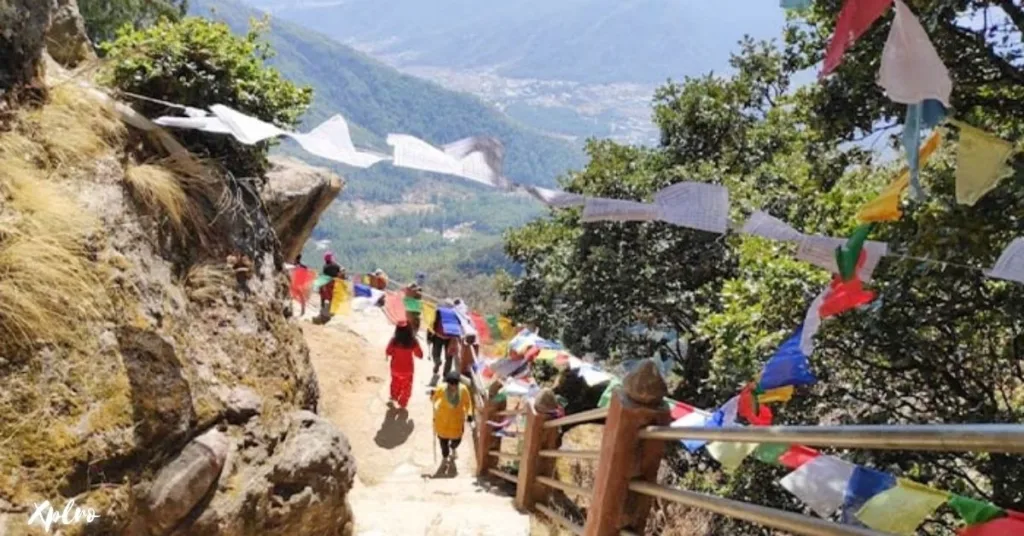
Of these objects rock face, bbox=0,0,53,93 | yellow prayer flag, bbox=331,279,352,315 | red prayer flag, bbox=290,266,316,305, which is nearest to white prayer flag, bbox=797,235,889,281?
rock face, bbox=0,0,53,93

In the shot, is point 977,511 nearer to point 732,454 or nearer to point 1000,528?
point 1000,528

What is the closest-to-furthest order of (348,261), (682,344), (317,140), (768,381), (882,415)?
(768,381), (317,140), (882,415), (682,344), (348,261)

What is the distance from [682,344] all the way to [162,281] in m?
12.3

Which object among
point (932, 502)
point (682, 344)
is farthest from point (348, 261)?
point (932, 502)

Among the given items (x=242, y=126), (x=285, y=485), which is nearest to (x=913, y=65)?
(x=285, y=485)

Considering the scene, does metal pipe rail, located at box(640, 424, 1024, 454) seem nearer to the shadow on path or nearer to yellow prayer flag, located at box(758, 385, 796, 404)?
yellow prayer flag, located at box(758, 385, 796, 404)

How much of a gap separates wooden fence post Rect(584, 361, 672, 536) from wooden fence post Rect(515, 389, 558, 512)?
8.55 ft

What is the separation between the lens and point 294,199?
11.9m

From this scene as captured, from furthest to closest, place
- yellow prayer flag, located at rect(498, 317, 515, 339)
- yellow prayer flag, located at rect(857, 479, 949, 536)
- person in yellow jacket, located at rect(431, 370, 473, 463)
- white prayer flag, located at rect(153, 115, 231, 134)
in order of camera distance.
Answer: yellow prayer flag, located at rect(498, 317, 515, 339), person in yellow jacket, located at rect(431, 370, 473, 463), white prayer flag, located at rect(153, 115, 231, 134), yellow prayer flag, located at rect(857, 479, 949, 536)

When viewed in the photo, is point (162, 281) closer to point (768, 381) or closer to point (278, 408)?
point (278, 408)

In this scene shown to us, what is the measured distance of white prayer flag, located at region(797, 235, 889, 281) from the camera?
4.74 m

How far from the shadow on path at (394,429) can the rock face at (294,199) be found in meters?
3.21

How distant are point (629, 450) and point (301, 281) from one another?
465 inches

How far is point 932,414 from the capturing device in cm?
656
